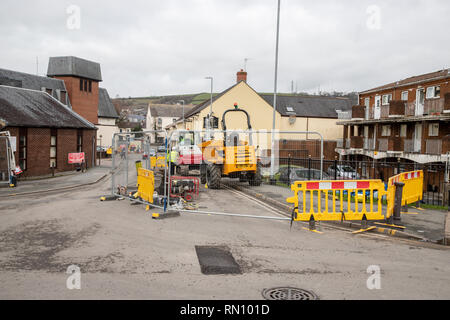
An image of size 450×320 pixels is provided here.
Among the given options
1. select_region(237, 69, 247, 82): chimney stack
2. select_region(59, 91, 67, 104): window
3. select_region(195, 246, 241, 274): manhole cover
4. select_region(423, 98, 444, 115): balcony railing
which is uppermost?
select_region(237, 69, 247, 82): chimney stack

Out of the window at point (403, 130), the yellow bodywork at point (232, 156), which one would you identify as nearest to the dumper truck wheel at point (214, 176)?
the yellow bodywork at point (232, 156)

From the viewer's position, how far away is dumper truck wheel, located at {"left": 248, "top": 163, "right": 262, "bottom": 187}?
1597 cm

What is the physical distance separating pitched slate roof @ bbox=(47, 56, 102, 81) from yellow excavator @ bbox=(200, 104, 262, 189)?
32.1 metres

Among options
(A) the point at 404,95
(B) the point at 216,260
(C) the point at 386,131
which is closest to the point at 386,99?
(A) the point at 404,95

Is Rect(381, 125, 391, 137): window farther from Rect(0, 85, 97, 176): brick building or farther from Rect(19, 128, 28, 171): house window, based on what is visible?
Rect(19, 128, 28, 171): house window

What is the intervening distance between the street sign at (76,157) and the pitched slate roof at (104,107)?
110 ft

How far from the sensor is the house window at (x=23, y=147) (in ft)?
66.6

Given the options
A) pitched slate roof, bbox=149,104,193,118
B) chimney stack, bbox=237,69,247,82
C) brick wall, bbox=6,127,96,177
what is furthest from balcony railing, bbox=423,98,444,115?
pitched slate roof, bbox=149,104,193,118

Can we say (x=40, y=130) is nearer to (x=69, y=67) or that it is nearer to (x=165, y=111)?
(x=69, y=67)

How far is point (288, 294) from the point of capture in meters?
4.85

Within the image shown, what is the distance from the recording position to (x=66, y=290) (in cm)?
481

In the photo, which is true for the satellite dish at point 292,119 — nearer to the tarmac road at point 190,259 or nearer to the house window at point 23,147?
the house window at point 23,147
